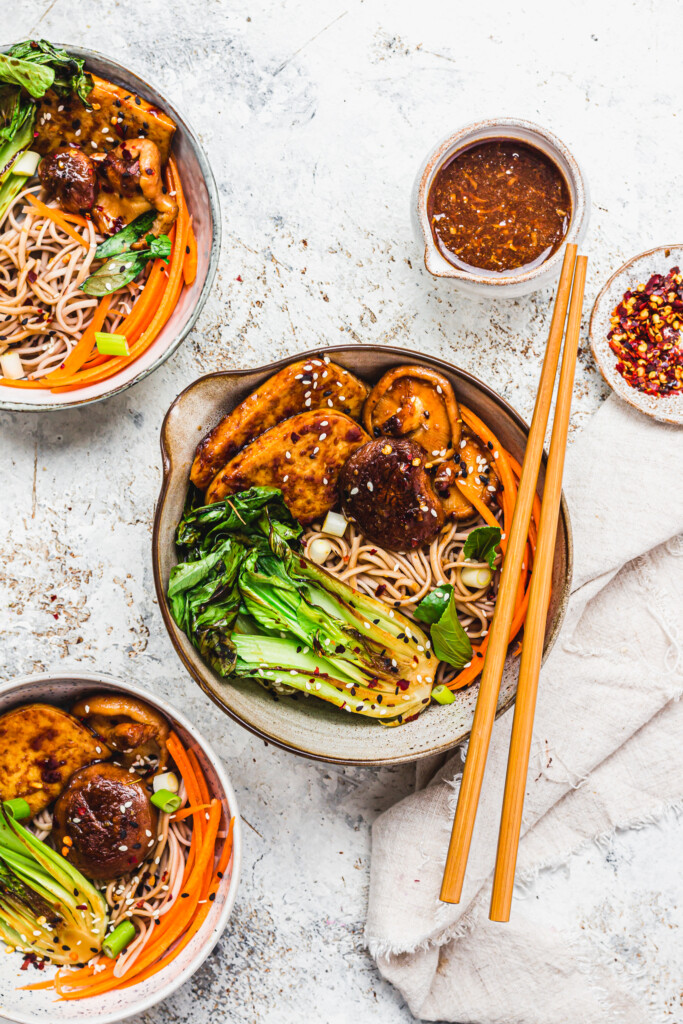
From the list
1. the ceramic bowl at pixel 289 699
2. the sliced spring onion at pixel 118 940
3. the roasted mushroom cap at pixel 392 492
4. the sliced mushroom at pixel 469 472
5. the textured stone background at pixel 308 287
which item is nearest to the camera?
the ceramic bowl at pixel 289 699

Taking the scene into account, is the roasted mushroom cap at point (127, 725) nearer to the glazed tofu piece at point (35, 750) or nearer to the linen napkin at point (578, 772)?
the glazed tofu piece at point (35, 750)

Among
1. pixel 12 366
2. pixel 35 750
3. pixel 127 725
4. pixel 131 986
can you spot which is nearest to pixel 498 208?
pixel 12 366

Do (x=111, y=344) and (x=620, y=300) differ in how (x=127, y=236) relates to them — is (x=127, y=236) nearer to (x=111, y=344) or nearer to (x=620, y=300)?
(x=111, y=344)

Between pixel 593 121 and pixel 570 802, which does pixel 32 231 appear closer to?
pixel 593 121

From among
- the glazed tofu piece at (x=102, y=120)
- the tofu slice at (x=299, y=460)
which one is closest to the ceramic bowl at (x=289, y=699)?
the tofu slice at (x=299, y=460)

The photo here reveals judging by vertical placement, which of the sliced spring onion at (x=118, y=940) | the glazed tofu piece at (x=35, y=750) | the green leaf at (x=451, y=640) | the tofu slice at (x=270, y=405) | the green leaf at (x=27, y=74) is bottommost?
the sliced spring onion at (x=118, y=940)

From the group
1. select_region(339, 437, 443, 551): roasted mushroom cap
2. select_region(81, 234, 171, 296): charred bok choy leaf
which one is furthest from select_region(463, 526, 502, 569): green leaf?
select_region(81, 234, 171, 296): charred bok choy leaf
